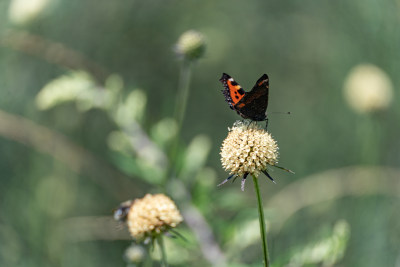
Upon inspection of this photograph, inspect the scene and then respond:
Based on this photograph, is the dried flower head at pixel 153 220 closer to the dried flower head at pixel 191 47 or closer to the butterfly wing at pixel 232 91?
the butterfly wing at pixel 232 91

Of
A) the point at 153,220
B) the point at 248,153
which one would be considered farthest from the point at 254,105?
the point at 153,220

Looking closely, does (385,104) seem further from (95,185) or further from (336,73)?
(95,185)

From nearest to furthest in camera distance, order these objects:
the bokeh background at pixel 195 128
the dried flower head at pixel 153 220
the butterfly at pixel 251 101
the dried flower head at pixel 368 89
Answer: the dried flower head at pixel 153 220 → the butterfly at pixel 251 101 → the bokeh background at pixel 195 128 → the dried flower head at pixel 368 89

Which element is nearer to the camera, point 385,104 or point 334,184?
point 334,184

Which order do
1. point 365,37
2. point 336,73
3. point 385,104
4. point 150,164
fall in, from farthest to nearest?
point 336,73, point 365,37, point 385,104, point 150,164

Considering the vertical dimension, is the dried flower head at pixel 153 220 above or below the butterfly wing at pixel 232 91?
below

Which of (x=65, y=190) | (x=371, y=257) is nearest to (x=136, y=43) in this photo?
(x=65, y=190)

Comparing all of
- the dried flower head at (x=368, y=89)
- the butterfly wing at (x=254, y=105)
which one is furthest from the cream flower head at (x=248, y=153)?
the dried flower head at (x=368, y=89)
